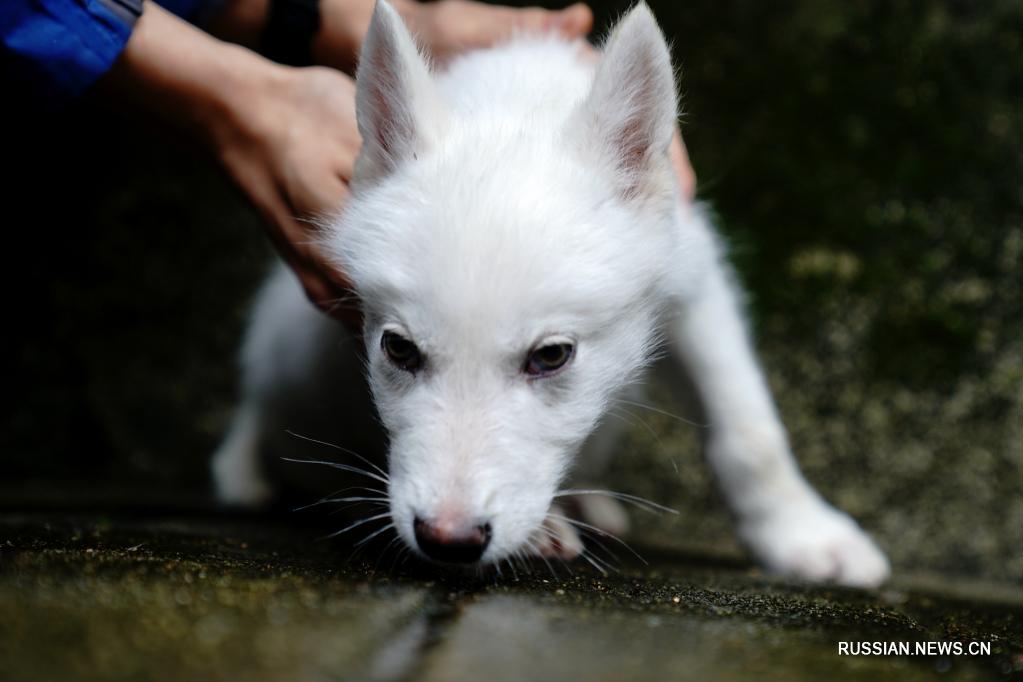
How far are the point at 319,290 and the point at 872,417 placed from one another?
7.28 ft

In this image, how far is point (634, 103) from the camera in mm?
1937

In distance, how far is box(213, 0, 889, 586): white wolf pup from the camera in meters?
1.66

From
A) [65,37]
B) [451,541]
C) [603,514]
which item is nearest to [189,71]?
[65,37]

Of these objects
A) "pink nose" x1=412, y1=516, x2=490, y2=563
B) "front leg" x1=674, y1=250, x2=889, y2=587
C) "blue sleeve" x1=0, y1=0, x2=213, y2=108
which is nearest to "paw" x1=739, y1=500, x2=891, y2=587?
"front leg" x1=674, y1=250, x2=889, y2=587

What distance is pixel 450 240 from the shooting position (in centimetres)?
171

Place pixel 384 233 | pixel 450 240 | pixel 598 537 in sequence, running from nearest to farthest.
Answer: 1. pixel 450 240
2. pixel 384 233
3. pixel 598 537

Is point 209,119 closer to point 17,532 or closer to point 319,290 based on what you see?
point 319,290

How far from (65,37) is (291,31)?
694 millimetres

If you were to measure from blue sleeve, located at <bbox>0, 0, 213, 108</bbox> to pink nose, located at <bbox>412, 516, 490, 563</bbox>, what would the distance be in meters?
1.40

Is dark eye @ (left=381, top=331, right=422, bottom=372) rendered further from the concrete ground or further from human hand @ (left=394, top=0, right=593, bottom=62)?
human hand @ (left=394, top=0, right=593, bottom=62)

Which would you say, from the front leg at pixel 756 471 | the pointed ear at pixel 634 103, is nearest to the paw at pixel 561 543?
the front leg at pixel 756 471

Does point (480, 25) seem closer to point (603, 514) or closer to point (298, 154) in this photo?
point (298, 154)

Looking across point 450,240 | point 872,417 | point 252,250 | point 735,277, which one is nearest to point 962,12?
point 735,277

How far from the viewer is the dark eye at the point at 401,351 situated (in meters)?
1.80
